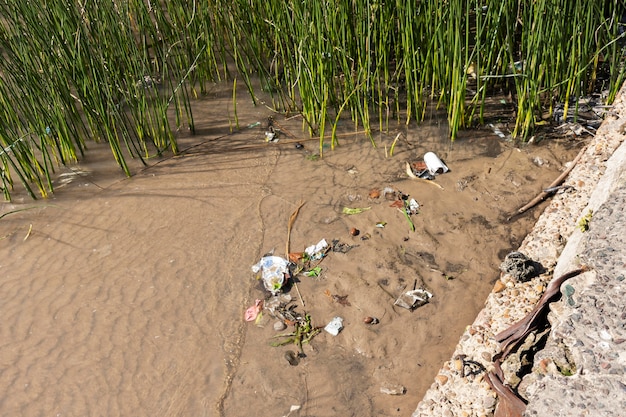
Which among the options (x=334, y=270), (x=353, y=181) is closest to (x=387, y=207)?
(x=353, y=181)

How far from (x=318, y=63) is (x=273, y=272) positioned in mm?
1066

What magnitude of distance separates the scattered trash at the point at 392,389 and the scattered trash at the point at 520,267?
55 centimetres

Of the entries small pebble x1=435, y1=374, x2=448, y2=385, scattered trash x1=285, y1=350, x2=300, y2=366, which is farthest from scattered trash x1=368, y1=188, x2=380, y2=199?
small pebble x1=435, y1=374, x2=448, y2=385

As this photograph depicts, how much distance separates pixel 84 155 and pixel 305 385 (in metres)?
1.79

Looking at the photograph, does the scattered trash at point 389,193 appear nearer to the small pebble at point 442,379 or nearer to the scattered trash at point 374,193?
the scattered trash at point 374,193

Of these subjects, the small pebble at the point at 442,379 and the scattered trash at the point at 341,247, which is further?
the scattered trash at the point at 341,247

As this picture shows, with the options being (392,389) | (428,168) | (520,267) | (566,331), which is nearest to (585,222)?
(520,267)

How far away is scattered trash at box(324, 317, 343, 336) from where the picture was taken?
2.17 m

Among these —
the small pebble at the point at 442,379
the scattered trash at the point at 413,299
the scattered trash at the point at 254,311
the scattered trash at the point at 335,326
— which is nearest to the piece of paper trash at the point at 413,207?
the scattered trash at the point at 413,299

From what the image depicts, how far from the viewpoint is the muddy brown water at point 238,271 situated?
6.66ft

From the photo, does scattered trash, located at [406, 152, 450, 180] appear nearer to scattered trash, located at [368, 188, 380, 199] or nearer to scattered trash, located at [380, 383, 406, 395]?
scattered trash, located at [368, 188, 380, 199]

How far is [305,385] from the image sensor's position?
202 cm

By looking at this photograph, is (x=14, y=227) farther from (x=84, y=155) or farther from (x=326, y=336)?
(x=326, y=336)

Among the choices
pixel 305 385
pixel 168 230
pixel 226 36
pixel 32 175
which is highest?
pixel 226 36
